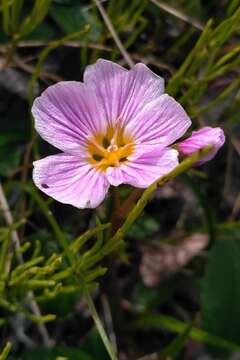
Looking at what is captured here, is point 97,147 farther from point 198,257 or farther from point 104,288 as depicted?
point 198,257

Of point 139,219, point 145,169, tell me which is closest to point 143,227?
point 139,219

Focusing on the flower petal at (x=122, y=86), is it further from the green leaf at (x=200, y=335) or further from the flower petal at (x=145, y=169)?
the green leaf at (x=200, y=335)

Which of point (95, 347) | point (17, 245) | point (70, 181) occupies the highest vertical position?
point (70, 181)

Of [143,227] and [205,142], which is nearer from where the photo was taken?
[205,142]

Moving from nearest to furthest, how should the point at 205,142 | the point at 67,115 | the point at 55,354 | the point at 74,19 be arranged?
the point at 205,142 → the point at 67,115 → the point at 55,354 → the point at 74,19

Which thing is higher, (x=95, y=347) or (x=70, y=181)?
(x=70, y=181)

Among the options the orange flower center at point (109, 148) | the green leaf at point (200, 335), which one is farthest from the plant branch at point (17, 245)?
the orange flower center at point (109, 148)

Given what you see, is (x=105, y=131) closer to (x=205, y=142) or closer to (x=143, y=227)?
(x=205, y=142)
